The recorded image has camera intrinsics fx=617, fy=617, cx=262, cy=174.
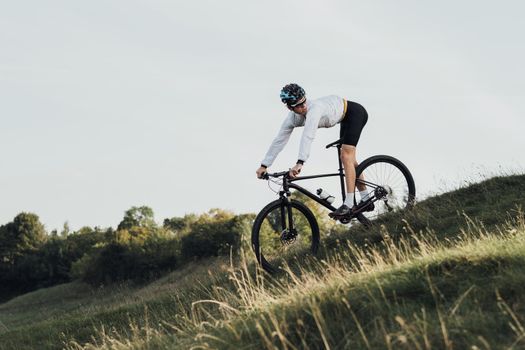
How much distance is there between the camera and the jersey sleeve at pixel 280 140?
10991mm

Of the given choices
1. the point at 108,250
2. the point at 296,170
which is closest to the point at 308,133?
→ the point at 296,170

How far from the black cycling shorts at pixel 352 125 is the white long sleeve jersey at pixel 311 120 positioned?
17 cm

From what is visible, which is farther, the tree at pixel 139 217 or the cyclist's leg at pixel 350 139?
the tree at pixel 139 217

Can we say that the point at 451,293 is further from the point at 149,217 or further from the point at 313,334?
the point at 149,217

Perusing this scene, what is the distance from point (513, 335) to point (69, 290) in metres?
50.8

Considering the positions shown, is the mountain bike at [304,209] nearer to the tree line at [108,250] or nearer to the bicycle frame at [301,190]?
the bicycle frame at [301,190]

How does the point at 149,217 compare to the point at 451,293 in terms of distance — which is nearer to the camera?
the point at 451,293

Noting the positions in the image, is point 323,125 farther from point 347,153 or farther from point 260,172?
point 260,172

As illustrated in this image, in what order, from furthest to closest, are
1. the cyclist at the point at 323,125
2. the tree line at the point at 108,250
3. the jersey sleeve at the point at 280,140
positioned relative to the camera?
the tree line at the point at 108,250 < the jersey sleeve at the point at 280,140 < the cyclist at the point at 323,125

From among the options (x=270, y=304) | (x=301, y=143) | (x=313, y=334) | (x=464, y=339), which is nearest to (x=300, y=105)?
(x=301, y=143)

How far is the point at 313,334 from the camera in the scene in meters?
5.75

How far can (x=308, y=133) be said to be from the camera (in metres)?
10.4

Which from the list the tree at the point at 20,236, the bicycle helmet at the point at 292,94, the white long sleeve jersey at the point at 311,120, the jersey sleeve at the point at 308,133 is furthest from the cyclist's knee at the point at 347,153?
the tree at the point at 20,236

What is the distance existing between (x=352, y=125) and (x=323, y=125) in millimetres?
596
